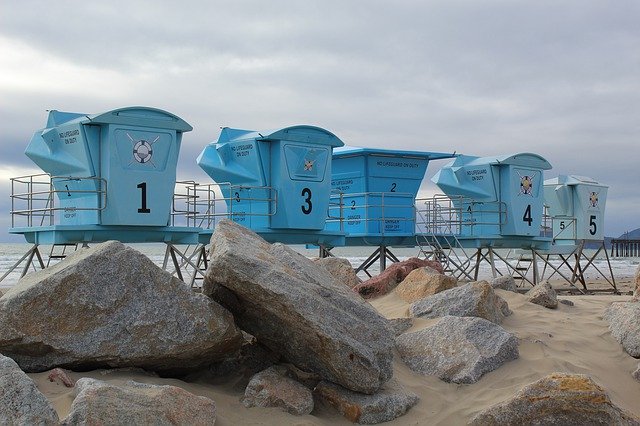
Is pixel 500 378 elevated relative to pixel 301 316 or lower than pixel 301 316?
lower

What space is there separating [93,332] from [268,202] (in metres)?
11.4

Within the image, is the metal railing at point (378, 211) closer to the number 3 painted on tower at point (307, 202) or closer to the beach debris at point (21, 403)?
the number 3 painted on tower at point (307, 202)

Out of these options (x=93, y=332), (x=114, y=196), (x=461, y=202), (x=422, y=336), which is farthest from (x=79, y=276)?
(x=461, y=202)

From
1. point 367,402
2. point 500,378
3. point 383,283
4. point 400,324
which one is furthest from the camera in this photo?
point 383,283

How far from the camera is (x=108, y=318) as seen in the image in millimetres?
7062

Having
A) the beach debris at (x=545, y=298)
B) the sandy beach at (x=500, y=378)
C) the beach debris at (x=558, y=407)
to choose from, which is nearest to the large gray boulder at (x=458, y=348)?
the sandy beach at (x=500, y=378)

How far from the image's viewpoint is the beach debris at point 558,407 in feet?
22.5

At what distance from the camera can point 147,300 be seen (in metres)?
7.18

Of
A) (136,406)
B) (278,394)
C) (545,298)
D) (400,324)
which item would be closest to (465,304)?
(400,324)

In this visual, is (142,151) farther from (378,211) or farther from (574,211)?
(574,211)

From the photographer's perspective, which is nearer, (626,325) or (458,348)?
(458,348)

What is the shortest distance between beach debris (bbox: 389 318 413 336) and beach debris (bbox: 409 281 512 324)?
0.43 meters

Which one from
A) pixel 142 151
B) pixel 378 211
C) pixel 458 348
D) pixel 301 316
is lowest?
pixel 458 348

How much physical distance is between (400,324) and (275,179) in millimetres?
9240
